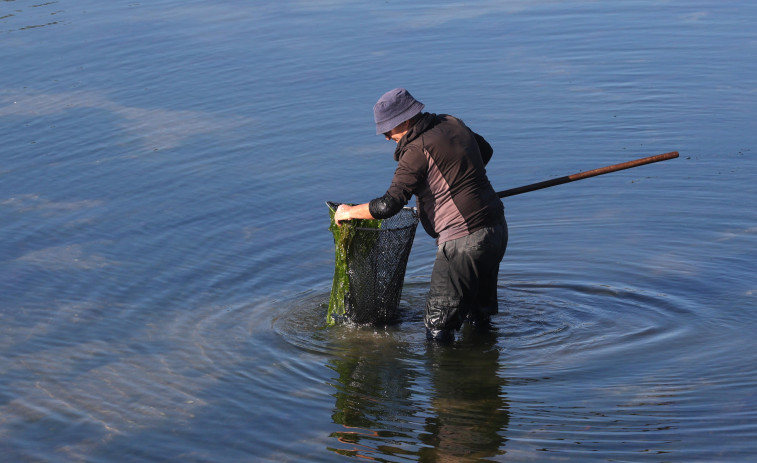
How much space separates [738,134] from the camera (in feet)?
32.3

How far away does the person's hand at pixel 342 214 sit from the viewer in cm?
600

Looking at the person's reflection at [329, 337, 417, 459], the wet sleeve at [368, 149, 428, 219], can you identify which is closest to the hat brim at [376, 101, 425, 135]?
the wet sleeve at [368, 149, 428, 219]

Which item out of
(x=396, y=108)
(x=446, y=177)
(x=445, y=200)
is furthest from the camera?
(x=445, y=200)

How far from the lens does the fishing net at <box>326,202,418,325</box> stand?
642cm

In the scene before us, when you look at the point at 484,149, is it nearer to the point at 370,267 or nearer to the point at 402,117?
the point at 402,117

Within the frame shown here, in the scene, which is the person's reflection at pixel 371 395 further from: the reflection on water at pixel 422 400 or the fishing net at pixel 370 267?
the fishing net at pixel 370 267

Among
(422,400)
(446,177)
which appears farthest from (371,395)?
(446,177)

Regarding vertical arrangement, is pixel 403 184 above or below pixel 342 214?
above

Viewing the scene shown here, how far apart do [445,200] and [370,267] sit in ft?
2.98

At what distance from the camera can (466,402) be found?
5.68 m

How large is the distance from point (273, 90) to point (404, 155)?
6.70 m

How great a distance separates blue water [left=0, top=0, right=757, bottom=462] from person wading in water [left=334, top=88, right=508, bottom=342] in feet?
1.47

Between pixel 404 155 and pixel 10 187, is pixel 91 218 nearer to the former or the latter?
pixel 10 187

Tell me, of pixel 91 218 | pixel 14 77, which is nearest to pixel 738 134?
pixel 91 218
